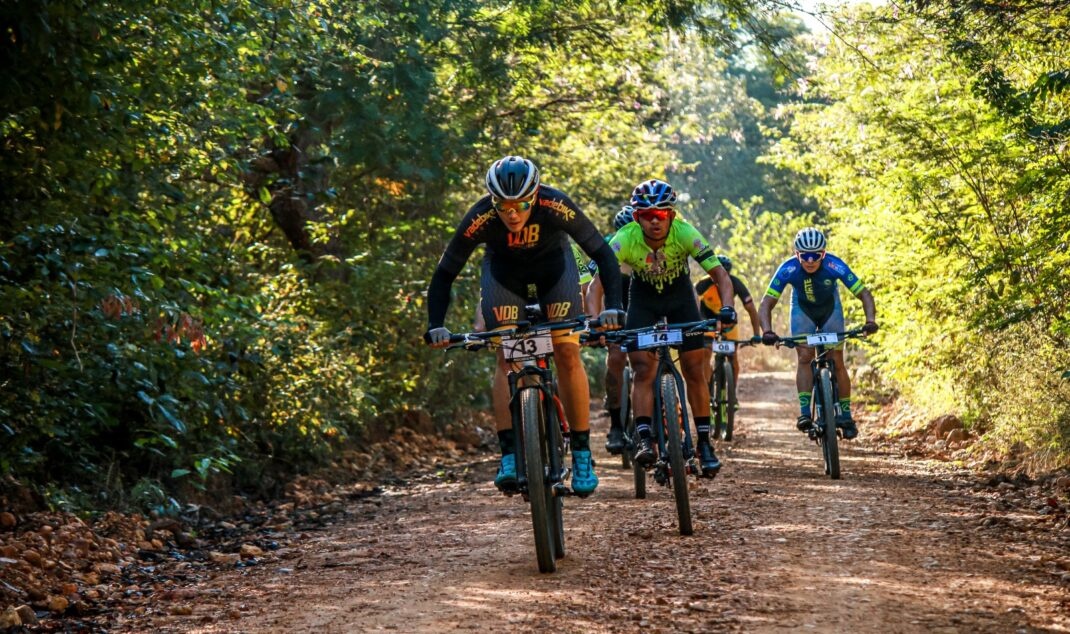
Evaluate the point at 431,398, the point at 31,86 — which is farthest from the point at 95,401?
the point at 431,398

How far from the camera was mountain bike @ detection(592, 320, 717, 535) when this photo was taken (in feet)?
26.4

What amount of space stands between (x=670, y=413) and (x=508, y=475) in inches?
64.9

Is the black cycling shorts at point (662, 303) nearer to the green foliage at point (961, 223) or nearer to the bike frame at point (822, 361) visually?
the bike frame at point (822, 361)

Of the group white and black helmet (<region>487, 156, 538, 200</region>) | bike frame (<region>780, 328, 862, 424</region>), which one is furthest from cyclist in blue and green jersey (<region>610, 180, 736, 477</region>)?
bike frame (<region>780, 328, 862, 424</region>)

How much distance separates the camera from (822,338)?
11.5 meters

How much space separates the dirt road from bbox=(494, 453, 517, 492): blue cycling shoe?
53 cm

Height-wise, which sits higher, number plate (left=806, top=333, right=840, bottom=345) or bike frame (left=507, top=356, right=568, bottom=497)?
number plate (left=806, top=333, right=840, bottom=345)

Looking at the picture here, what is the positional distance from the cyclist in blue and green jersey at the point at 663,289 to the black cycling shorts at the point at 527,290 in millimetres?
1284

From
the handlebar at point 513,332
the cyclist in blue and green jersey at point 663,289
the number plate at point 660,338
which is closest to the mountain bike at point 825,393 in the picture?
the cyclist in blue and green jersey at point 663,289

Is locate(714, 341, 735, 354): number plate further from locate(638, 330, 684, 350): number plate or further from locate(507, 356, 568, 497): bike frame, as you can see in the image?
locate(507, 356, 568, 497): bike frame

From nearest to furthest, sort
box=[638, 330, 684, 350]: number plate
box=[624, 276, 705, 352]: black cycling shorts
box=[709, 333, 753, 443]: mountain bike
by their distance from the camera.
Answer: box=[638, 330, 684, 350]: number plate < box=[624, 276, 705, 352]: black cycling shorts < box=[709, 333, 753, 443]: mountain bike

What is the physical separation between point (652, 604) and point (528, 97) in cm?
1253

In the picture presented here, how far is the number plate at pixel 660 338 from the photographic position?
8281 mm

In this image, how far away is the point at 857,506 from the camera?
9.40 m
